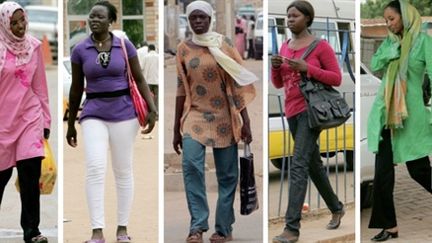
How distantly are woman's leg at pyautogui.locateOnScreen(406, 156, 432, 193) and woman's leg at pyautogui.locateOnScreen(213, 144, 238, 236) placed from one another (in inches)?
50.0

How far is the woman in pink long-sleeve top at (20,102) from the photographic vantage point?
549cm

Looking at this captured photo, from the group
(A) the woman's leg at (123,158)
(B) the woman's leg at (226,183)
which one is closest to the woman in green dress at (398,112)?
(B) the woman's leg at (226,183)

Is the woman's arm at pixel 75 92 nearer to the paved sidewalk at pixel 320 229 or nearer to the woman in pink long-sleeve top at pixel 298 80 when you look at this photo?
the woman in pink long-sleeve top at pixel 298 80

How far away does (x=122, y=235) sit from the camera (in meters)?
5.75

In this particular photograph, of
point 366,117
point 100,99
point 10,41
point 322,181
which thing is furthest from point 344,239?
point 10,41

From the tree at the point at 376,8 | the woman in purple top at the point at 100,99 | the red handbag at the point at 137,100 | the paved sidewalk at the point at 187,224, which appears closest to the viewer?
the woman in purple top at the point at 100,99

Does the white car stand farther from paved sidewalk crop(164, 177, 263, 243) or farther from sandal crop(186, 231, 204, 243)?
sandal crop(186, 231, 204, 243)

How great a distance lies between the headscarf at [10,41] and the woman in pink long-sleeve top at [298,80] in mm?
1591

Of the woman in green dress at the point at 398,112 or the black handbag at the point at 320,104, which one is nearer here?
Result: the black handbag at the point at 320,104

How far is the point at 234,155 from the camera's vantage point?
230 inches

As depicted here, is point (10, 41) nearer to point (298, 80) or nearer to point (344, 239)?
point (298, 80)

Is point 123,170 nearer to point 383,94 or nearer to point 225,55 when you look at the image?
point 225,55

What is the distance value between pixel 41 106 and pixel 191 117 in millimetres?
983

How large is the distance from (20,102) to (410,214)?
3342mm
